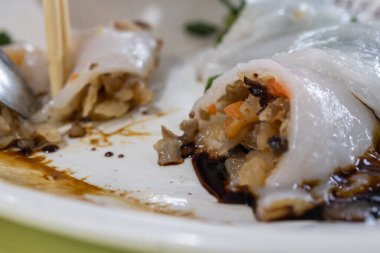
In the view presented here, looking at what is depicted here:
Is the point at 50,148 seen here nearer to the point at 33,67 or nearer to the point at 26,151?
the point at 26,151

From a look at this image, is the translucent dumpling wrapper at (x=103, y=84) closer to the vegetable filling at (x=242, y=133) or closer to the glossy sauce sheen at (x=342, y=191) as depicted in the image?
the vegetable filling at (x=242, y=133)

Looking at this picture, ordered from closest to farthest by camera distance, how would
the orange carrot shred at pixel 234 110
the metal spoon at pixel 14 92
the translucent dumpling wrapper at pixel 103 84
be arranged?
the orange carrot shred at pixel 234 110 → the metal spoon at pixel 14 92 → the translucent dumpling wrapper at pixel 103 84

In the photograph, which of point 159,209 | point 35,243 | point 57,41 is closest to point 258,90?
point 159,209

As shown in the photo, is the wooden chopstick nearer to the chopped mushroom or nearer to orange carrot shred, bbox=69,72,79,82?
orange carrot shred, bbox=69,72,79,82

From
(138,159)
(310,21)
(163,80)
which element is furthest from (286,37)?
(138,159)

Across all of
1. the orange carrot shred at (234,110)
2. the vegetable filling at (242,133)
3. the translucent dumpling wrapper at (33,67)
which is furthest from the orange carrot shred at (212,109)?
the translucent dumpling wrapper at (33,67)

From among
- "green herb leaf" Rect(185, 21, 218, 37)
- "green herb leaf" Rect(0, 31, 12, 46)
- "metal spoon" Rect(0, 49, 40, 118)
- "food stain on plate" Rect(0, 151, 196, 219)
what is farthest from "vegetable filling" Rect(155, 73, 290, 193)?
"green herb leaf" Rect(185, 21, 218, 37)
